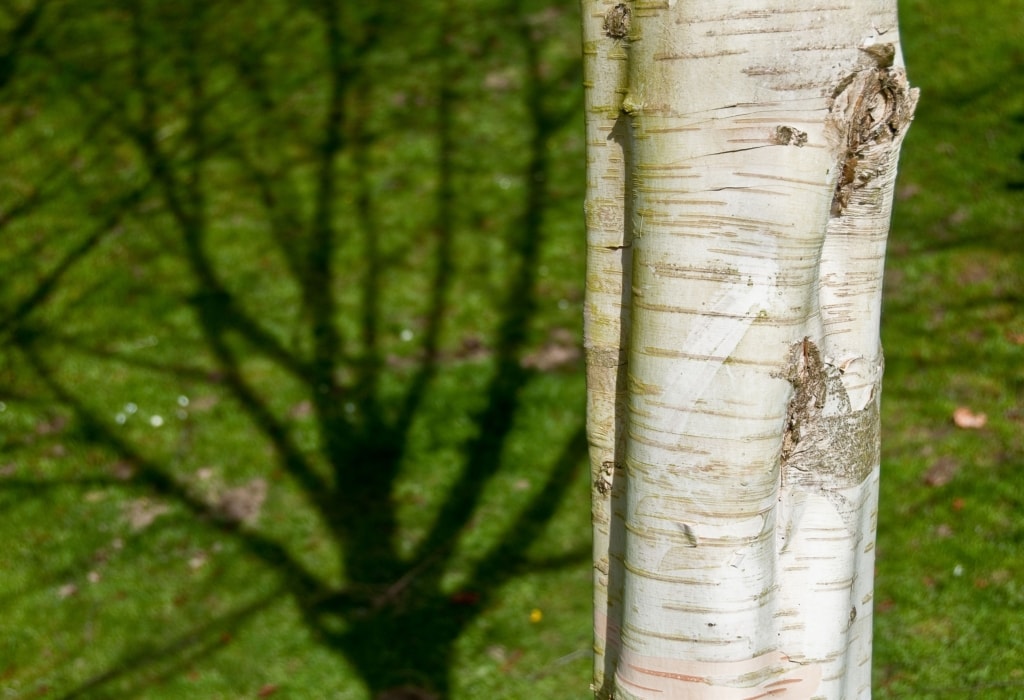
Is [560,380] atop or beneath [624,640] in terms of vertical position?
beneath

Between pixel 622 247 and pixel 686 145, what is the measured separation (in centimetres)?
27

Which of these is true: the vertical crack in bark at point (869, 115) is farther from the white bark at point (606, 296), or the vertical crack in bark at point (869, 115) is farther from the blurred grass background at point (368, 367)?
the blurred grass background at point (368, 367)

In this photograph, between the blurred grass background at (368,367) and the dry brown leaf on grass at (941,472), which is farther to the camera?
the dry brown leaf on grass at (941,472)

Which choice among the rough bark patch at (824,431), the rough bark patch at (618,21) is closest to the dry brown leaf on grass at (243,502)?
the rough bark patch at (824,431)

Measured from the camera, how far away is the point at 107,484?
529 cm

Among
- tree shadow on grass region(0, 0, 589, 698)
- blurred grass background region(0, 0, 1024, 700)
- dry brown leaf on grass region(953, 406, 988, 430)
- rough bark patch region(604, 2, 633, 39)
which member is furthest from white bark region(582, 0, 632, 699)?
dry brown leaf on grass region(953, 406, 988, 430)

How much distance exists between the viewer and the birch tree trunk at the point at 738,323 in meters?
1.32

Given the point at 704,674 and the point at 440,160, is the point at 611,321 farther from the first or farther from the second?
the point at 440,160

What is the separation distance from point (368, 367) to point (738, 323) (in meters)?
4.61

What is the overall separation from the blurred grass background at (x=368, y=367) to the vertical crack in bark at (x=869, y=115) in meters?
2.76

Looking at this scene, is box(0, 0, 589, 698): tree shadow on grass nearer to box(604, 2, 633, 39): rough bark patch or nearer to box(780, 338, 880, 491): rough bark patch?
box(780, 338, 880, 491): rough bark patch

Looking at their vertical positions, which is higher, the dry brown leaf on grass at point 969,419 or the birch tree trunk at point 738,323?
the birch tree trunk at point 738,323

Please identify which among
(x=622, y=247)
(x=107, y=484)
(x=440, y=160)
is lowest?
(x=107, y=484)

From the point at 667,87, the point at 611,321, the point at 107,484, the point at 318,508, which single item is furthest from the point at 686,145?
the point at 107,484
